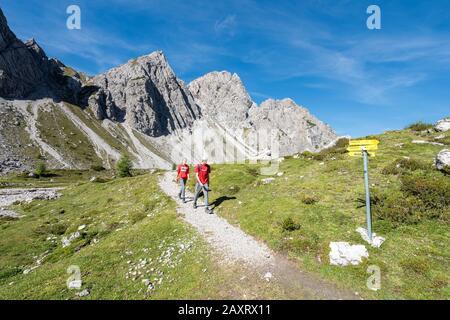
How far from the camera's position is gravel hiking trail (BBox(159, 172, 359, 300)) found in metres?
10.1

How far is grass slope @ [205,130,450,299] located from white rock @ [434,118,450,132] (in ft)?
28.5

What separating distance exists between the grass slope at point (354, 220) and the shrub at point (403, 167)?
0.34 ft

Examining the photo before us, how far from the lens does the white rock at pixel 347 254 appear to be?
11690mm

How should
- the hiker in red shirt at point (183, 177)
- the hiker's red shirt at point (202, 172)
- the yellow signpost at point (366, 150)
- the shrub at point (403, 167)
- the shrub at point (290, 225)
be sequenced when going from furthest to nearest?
the hiker in red shirt at point (183, 177)
the hiker's red shirt at point (202, 172)
the shrub at point (403, 167)
the shrub at point (290, 225)
the yellow signpost at point (366, 150)

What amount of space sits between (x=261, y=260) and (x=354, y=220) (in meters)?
6.19

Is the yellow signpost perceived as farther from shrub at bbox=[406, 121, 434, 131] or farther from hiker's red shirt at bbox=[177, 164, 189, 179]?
shrub at bbox=[406, 121, 434, 131]

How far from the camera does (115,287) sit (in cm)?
1211

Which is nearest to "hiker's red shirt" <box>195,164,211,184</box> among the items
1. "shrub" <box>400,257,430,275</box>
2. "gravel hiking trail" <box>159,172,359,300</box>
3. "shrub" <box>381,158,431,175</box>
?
"gravel hiking trail" <box>159,172,359,300</box>

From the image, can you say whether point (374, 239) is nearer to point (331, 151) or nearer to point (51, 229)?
point (331, 151)

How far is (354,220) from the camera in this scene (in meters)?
15.0

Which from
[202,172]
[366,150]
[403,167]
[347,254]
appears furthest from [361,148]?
[202,172]

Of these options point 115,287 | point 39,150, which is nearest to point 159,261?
point 115,287

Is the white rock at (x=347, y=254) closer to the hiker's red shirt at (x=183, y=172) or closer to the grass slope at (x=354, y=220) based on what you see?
the grass slope at (x=354, y=220)

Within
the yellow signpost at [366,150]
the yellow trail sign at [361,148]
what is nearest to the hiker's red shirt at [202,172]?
the yellow trail sign at [361,148]
